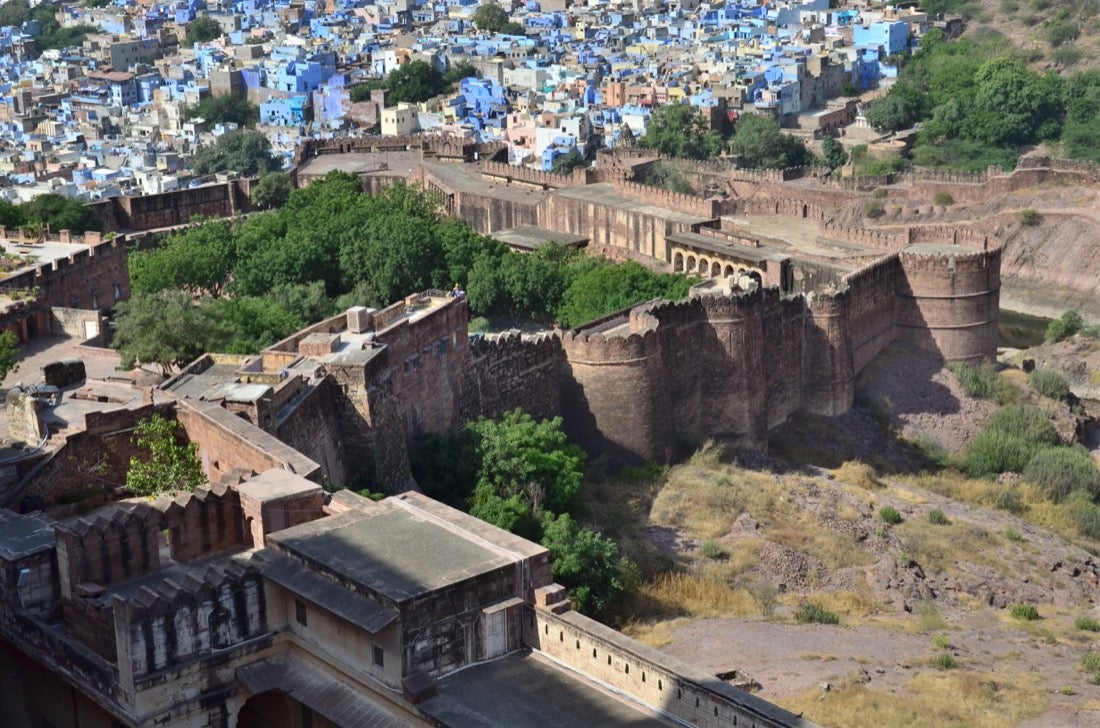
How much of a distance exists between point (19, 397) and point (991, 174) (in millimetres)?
33916

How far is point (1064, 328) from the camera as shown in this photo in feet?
140

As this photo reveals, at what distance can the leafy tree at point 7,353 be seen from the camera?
2561cm

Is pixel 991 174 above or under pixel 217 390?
under

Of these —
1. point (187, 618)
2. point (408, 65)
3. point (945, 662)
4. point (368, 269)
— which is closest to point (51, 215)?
point (368, 269)

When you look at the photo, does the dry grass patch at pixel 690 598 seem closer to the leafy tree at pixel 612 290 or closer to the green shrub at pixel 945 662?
the green shrub at pixel 945 662

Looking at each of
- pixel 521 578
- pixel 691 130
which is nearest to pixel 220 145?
pixel 691 130

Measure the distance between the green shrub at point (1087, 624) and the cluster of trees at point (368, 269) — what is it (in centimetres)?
1210

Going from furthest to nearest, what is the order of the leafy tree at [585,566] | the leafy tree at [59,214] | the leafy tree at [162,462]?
the leafy tree at [59,214], the leafy tree at [585,566], the leafy tree at [162,462]

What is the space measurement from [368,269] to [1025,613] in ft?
53.9

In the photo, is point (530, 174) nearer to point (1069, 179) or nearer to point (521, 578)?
point (1069, 179)

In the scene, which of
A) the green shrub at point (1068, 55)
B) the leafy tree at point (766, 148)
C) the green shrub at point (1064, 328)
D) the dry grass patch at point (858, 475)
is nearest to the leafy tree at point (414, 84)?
the leafy tree at point (766, 148)

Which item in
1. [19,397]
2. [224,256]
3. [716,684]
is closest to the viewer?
[716,684]

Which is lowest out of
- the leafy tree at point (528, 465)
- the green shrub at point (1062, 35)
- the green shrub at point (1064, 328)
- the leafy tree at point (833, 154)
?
the green shrub at point (1064, 328)

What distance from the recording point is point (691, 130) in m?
62.6
